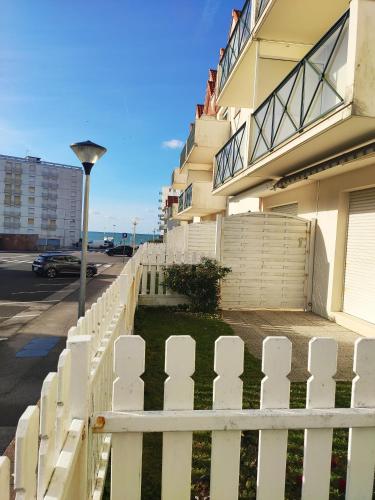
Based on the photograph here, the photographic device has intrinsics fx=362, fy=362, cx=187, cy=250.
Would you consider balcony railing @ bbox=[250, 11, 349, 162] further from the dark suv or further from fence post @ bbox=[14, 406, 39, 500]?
the dark suv

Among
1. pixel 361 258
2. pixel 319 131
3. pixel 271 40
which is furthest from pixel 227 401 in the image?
pixel 271 40

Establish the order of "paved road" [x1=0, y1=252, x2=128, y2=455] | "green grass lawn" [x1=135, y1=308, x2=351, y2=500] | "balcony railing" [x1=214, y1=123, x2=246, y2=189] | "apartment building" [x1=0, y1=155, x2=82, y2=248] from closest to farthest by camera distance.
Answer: "green grass lawn" [x1=135, y1=308, x2=351, y2=500]
"paved road" [x1=0, y1=252, x2=128, y2=455]
"balcony railing" [x1=214, y1=123, x2=246, y2=189]
"apartment building" [x1=0, y1=155, x2=82, y2=248]

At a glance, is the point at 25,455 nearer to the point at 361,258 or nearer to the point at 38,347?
the point at 38,347

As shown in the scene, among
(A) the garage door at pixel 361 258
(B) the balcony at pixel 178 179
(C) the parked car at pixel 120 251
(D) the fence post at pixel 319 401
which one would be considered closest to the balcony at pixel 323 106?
(A) the garage door at pixel 361 258

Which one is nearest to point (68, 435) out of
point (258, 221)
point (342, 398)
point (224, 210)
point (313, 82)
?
point (342, 398)

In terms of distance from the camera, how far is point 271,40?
32.6ft

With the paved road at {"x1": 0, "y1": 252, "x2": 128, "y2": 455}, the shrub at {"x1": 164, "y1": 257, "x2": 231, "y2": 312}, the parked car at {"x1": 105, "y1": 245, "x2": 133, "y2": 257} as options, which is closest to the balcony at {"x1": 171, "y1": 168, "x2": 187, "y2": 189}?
the parked car at {"x1": 105, "y1": 245, "x2": 133, "y2": 257}

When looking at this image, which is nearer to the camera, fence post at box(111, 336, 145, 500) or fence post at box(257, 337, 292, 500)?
fence post at box(111, 336, 145, 500)

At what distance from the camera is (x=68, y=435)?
1711 millimetres

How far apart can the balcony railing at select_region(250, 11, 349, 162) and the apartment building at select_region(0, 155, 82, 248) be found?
267 feet

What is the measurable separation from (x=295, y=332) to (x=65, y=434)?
22.2 feet

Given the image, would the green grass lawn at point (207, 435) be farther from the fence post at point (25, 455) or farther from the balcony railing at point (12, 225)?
the balcony railing at point (12, 225)

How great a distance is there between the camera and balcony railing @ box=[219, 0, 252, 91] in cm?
1050

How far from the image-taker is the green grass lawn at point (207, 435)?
8.89 feet
